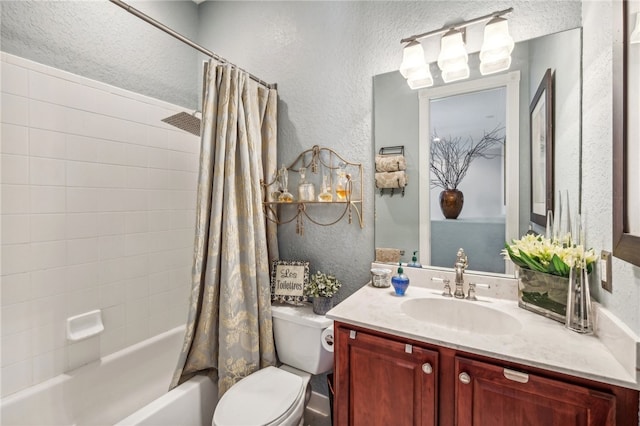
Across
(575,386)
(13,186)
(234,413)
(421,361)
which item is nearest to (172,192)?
(13,186)

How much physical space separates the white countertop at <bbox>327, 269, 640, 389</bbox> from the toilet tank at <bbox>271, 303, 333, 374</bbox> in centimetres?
31

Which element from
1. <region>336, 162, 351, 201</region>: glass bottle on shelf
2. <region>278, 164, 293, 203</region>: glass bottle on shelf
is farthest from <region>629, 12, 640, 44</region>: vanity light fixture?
<region>278, 164, 293, 203</region>: glass bottle on shelf

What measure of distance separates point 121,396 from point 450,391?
187 cm

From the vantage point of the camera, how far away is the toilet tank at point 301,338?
60.8 inches

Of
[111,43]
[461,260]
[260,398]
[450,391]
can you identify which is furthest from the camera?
[111,43]

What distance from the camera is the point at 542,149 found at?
1348 mm

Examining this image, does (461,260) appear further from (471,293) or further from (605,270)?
(605,270)

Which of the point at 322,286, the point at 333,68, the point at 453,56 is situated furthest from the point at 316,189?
the point at 453,56

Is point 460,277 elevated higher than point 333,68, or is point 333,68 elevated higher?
point 333,68

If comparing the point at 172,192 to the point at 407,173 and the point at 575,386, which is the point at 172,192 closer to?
the point at 407,173

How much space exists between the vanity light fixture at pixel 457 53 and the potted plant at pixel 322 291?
1168mm

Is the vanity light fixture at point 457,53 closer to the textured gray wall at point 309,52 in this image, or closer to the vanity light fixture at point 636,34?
the textured gray wall at point 309,52

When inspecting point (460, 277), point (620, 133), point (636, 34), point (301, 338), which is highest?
point (636, 34)

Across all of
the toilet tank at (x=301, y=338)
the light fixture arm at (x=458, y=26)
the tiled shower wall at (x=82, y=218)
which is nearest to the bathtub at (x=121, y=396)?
the tiled shower wall at (x=82, y=218)
